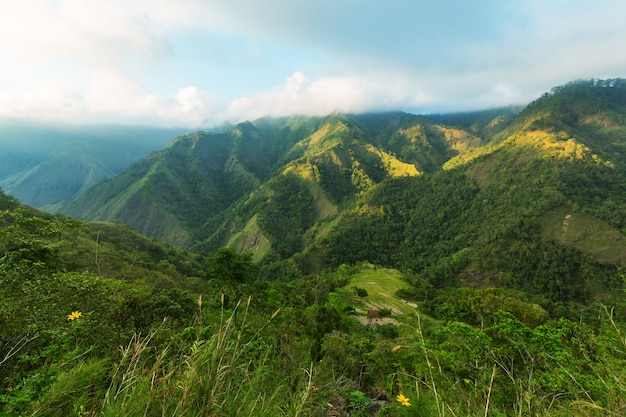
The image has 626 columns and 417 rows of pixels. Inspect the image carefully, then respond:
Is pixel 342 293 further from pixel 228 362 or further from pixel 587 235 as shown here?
pixel 587 235

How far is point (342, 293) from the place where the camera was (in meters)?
64.1

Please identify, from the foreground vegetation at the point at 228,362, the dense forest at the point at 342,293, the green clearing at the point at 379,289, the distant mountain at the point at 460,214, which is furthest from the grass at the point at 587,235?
the foreground vegetation at the point at 228,362

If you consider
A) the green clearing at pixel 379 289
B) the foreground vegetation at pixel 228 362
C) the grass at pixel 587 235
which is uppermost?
the foreground vegetation at pixel 228 362

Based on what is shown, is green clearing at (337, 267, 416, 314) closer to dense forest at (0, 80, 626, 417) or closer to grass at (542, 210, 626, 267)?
dense forest at (0, 80, 626, 417)

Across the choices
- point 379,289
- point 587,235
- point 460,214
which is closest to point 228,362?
point 379,289

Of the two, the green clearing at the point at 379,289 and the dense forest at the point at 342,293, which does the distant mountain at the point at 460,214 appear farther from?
the green clearing at the point at 379,289

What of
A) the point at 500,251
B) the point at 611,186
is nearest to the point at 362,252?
the point at 500,251

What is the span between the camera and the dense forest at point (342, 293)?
288 cm

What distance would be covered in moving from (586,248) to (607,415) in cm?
12055

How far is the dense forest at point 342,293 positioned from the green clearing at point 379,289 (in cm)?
84

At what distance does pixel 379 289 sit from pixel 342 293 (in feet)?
42.5

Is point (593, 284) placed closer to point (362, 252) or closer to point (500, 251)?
point (500, 251)

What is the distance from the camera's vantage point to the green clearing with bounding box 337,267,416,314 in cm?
6094

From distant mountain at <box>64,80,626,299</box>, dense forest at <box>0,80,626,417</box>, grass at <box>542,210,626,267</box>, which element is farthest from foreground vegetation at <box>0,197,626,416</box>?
grass at <box>542,210,626,267</box>
